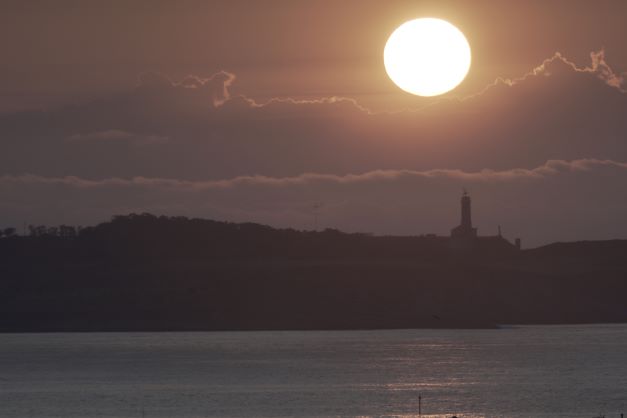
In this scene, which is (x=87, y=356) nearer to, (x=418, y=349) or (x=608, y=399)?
(x=418, y=349)

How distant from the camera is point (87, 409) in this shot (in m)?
103

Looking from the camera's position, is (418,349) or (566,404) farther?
(418,349)

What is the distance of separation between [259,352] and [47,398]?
67.5 metres

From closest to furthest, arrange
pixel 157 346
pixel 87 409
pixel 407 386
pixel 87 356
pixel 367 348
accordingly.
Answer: pixel 87 409 → pixel 407 386 → pixel 87 356 → pixel 367 348 → pixel 157 346

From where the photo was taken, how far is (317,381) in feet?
412

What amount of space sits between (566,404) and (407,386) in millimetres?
18493

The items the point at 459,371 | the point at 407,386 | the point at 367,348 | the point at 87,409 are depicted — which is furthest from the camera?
the point at 367,348

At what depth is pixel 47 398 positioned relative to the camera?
112125mm

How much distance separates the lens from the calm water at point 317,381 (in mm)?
101688

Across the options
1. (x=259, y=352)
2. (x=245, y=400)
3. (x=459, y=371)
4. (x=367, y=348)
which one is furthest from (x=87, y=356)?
(x=245, y=400)

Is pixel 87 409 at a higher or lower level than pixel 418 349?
lower

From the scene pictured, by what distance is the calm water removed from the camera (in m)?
102

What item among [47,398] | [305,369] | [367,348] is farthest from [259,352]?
[47,398]

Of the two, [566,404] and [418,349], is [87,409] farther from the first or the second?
[418,349]
